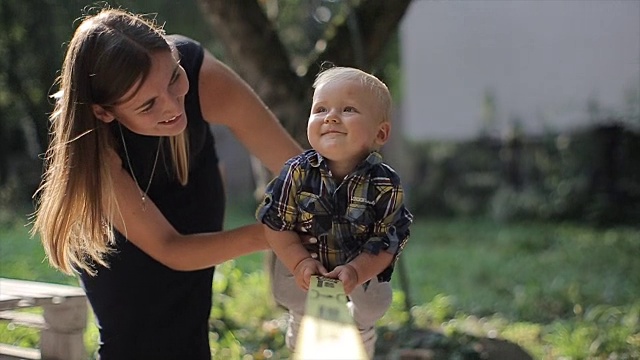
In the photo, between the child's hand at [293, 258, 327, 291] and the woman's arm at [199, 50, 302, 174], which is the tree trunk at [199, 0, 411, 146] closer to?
the woman's arm at [199, 50, 302, 174]

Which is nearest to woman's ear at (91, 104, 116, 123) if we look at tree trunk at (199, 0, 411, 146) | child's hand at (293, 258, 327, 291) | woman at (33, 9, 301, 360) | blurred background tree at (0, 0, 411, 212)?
woman at (33, 9, 301, 360)

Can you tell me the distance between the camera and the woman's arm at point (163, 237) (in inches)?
77.6

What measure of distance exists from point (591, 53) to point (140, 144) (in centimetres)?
595

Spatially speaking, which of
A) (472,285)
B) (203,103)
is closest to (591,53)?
(472,285)

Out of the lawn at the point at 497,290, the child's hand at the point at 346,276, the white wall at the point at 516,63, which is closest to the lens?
the child's hand at the point at 346,276

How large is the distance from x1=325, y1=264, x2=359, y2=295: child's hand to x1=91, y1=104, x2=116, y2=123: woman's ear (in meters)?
0.66

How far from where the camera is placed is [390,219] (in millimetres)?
1673

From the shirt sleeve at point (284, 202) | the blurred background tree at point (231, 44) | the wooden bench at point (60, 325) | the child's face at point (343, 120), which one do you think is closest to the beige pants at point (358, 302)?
the shirt sleeve at point (284, 202)

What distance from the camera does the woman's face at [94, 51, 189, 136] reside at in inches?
72.8

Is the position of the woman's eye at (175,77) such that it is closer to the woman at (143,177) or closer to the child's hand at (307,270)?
the woman at (143,177)

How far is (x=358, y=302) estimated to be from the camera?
185 centimetres

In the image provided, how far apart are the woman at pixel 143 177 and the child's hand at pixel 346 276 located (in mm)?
392

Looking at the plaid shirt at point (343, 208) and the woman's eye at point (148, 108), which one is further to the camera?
the woman's eye at point (148, 108)

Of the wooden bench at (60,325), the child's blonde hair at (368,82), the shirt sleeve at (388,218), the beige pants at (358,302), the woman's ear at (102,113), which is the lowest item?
the wooden bench at (60,325)
